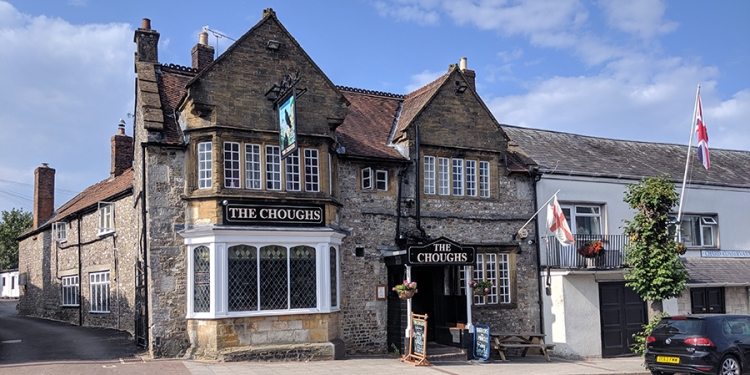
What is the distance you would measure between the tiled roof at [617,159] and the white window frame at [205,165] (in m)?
10.7

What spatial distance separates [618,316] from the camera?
20.9 meters

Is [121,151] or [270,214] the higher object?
[121,151]

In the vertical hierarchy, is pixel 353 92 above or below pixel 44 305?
above

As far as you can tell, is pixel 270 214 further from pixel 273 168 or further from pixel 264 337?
pixel 264 337

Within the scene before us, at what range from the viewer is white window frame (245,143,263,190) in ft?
54.4

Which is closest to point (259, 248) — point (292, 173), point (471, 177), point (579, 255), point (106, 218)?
point (292, 173)

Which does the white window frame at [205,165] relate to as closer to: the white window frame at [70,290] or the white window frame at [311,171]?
the white window frame at [311,171]

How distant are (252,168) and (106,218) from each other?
9.22 metres

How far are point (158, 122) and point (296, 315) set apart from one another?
5997 mm

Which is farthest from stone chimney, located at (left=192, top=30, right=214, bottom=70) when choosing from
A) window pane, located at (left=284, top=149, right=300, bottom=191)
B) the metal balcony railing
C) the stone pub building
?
the metal balcony railing

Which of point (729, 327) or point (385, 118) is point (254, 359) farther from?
point (729, 327)

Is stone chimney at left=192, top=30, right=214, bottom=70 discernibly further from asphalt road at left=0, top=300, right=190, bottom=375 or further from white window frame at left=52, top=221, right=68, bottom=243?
white window frame at left=52, top=221, right=68, bottom=243

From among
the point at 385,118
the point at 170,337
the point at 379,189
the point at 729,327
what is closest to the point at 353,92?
the point at 385,118

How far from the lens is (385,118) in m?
21.4
